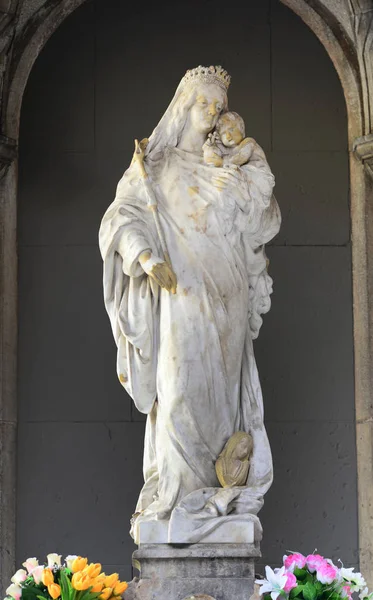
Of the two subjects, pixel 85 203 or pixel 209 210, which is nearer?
pixel 209 210

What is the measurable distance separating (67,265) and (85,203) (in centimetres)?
33

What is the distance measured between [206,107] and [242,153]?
9.6 inches

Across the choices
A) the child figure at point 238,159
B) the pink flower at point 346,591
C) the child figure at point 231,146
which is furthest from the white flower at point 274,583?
the child figure at point 231,146

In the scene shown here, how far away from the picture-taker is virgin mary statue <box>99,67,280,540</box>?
6.88 m

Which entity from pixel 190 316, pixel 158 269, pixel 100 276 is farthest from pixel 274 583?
pixel 100 276

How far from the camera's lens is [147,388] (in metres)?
7.00

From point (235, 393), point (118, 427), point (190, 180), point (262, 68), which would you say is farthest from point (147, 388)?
point (262, 68)

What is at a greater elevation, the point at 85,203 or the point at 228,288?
the point at 85,203

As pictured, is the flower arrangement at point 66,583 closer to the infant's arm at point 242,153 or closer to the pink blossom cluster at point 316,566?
the pink blossom cluster at point 316,566

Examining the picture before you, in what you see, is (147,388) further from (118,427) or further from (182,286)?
(118,427)

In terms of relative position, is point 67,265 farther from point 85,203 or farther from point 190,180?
point 190,180

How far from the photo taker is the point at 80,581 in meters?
6.14

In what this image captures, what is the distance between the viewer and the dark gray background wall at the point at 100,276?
8.54 metres

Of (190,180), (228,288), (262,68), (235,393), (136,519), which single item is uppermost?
(262,68)
